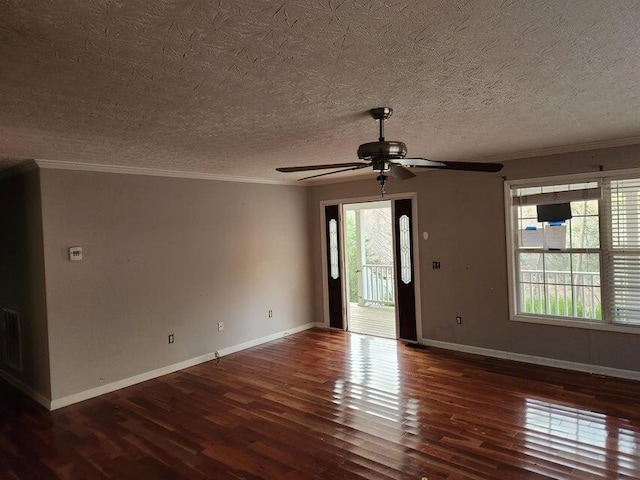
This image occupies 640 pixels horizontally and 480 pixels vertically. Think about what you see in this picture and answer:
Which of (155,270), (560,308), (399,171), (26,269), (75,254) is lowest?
(560,308)

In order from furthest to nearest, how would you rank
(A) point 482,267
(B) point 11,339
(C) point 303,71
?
1. (A) point 482,267
2. (B) point 11,339
3. (C) point 303,71

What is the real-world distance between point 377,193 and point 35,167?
159 inches

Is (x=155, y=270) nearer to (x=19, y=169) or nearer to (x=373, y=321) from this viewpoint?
(x=19, y=169)

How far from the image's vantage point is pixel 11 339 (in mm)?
4539

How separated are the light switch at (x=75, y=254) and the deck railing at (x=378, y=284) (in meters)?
5.44


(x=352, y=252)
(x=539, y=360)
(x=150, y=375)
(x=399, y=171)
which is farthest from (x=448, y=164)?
(x=352, y=252)

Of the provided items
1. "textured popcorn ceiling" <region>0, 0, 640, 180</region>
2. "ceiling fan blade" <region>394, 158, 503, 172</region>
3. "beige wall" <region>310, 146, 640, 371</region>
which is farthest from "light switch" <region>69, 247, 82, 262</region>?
"beige wall" <region>310, 146, 640, 371</region>

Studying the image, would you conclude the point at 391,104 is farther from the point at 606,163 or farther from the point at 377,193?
the point at 377,193

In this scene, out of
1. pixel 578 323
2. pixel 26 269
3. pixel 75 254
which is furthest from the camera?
pixel 578 323

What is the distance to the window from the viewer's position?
3973 millimetres

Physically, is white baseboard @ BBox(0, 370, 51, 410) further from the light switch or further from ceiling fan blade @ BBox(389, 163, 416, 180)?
ceiling fan blade @ BBox(389, 163, 416, 180)

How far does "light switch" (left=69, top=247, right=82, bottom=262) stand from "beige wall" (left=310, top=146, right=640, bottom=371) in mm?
3745

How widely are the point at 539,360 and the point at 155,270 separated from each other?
4.45m

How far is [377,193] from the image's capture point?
5797 mm
